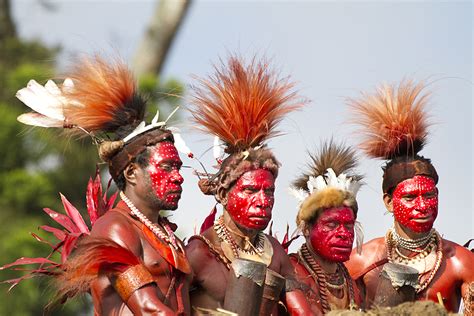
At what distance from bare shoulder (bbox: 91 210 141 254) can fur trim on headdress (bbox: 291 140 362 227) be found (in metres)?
1.49

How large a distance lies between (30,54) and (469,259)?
825 cm

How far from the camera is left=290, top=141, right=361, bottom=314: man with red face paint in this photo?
7.45 metres

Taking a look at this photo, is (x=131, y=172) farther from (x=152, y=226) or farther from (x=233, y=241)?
(x=233, y=241)

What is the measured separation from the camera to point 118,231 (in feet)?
20.9

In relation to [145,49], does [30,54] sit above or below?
below

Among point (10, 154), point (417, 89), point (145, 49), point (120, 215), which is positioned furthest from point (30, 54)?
point (120, 215)

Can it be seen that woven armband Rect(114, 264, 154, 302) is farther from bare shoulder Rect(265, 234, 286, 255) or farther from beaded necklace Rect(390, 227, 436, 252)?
beaded necklace Rect(390, 227, 436, 252)

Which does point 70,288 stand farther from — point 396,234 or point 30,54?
point 30,54

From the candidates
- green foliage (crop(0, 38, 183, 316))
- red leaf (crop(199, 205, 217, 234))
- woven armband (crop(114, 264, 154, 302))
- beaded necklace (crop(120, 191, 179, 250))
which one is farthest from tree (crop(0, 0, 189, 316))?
woven armband (crop(114, 264, 154, 302))

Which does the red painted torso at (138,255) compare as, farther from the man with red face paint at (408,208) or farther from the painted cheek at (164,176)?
Result: the man with red face paint at (408,208)

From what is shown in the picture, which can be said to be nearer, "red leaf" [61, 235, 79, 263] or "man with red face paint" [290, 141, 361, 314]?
"red leaf" [61, 235, 79, 263]

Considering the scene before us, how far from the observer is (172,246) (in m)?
6.59

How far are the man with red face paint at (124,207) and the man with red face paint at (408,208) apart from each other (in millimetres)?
1663

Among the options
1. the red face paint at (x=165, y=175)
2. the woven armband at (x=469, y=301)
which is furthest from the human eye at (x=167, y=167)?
the woven armband at (x=469, y=301)
